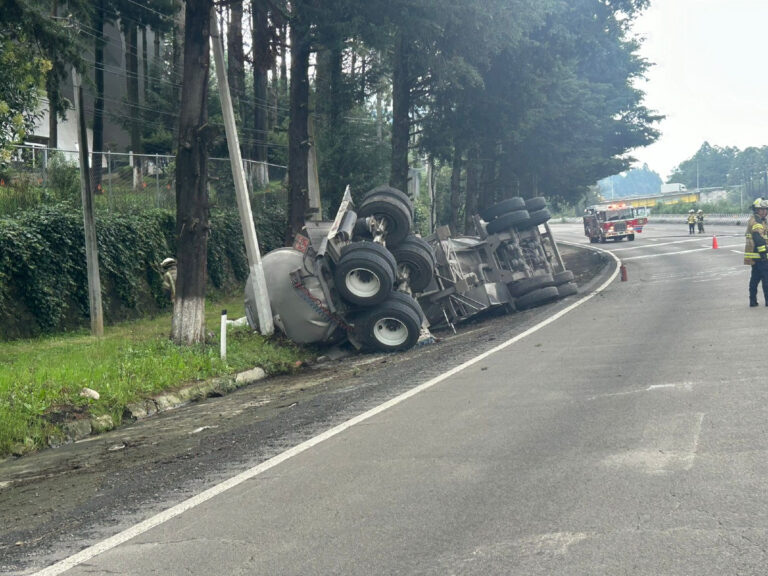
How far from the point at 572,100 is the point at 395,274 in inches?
857

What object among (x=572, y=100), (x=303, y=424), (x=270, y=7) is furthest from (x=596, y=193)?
(x=303, y=424)

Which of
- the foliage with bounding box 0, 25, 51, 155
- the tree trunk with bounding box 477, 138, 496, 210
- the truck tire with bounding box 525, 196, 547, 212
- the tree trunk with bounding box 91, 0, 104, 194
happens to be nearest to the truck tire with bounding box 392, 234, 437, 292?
the truck tire with bounding box 525, 196, 547, 212

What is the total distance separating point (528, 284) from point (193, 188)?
8.52 metres

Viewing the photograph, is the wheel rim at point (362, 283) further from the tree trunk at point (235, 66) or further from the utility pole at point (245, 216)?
the tree trunk at point (235, 66)

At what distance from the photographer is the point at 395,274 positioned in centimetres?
1631

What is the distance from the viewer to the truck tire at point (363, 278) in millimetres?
A: 15828

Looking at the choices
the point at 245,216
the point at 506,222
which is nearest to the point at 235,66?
the point at 506,222

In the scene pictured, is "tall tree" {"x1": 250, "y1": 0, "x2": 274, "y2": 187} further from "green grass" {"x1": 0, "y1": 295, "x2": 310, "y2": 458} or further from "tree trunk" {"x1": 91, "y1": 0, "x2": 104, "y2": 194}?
"green grass" {"x1": 0, "y1": 295, "x2": 310, "y2": 458}

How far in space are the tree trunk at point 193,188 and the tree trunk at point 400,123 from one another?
44.9 feet

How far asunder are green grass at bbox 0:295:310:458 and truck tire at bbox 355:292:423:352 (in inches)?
47.0

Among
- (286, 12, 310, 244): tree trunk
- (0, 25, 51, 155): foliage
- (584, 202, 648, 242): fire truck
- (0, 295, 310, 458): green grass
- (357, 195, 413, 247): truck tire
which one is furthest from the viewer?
(584, 202, 648, 242): fire truck

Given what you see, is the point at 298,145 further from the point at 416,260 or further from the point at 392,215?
the point at 416,260

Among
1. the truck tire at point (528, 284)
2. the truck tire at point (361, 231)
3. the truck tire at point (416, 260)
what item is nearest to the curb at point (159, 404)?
the truck tire at point (361, 231)

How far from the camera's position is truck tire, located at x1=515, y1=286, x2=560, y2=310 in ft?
71.1
